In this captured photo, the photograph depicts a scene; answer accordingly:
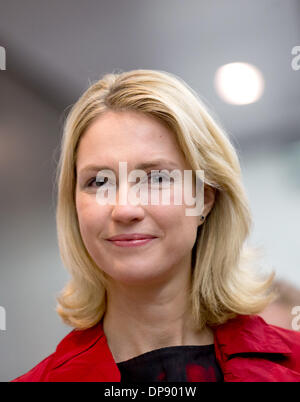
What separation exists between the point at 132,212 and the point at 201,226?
8.2 inches

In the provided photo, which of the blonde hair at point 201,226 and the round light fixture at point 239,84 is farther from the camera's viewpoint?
the round light fixture at point 239,84

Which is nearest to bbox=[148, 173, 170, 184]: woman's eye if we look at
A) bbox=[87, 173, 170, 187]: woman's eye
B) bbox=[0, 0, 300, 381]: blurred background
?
bbox=[87, 173, 170, 187]: woman's eye

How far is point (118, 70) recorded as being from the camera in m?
0.89

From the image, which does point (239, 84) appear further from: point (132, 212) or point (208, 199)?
point (132, 212)

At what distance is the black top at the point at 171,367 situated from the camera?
0.75m

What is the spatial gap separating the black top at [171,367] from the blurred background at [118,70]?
19cm

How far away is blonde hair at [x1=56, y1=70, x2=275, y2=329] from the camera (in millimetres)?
742

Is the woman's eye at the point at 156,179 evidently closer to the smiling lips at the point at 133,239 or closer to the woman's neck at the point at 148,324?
the smiling lips at the point at 133,239

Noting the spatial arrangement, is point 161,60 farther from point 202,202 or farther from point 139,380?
point 139,380

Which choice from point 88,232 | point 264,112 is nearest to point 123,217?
point 88,232

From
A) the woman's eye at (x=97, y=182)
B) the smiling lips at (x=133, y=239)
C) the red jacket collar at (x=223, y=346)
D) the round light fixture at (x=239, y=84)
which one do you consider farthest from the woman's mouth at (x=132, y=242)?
the round light fixture at (x=239, y=84)

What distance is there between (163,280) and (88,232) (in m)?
0.16

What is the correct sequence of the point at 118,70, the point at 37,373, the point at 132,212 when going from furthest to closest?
1. the point at 118,70
2. the point at 37,373
3. the point at 132,212

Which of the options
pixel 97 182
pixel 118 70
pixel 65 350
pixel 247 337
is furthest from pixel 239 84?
pixel 65 350
